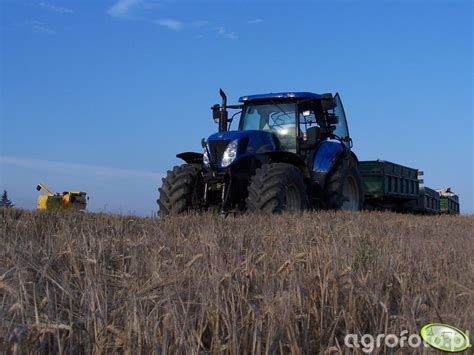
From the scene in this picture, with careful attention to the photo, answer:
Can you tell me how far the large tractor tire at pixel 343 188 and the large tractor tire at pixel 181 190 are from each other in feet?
7.84

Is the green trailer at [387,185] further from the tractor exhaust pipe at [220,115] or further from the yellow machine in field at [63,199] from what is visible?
the yellow machine in field at [63,199]

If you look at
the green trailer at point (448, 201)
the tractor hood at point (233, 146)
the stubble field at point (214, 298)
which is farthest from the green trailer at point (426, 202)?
the stubble field at point (214, 298)

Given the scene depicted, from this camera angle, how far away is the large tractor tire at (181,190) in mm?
8312

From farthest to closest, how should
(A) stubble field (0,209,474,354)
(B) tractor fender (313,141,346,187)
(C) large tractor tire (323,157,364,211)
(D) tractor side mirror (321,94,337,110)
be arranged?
(C) large tractor tire (323,157,364,211), (B) tractor fender (313,141,346,187), (D) tractor side mirror (321,94,337,110), (A) stubble field (0,209,474,354)

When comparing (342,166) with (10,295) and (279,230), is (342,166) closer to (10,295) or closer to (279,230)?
(279,230)

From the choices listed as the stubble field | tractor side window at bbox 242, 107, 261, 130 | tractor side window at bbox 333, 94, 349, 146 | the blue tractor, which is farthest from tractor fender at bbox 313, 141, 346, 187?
the stubble field

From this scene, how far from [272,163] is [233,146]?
65cm

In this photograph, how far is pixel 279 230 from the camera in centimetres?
507

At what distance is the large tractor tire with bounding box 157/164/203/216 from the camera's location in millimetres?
8312

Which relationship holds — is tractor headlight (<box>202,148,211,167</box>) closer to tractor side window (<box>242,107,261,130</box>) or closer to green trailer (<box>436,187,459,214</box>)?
tractor side window (<box>242,107,261,130</box>)

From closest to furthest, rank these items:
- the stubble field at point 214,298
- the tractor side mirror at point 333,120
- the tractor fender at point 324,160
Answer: the stubble field at point 214,298
the tractor fender at point 324,160
the tractor side mirror at point 333,120

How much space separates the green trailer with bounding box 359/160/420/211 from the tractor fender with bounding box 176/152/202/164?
525 centimetres

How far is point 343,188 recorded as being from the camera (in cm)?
1035

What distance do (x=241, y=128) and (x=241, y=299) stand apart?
774cm
